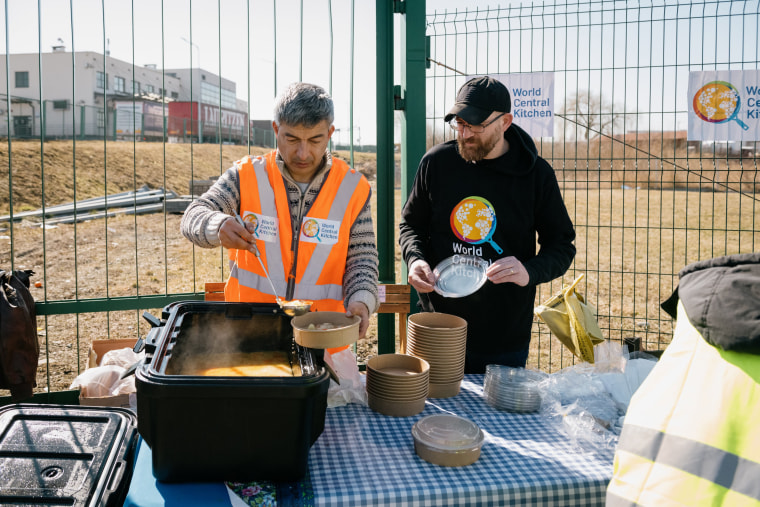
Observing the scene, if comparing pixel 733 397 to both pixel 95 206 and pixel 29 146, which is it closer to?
pixel 95 206

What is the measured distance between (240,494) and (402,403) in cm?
61

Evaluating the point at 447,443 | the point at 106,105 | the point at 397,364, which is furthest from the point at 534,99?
the point at 106,105

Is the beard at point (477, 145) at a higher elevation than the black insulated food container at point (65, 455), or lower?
higher

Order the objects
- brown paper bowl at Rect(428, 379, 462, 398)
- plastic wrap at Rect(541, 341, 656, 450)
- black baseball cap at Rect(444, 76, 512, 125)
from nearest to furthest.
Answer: plastic wrap at Rect(541, 341, 656, 450), brown paper bowl at Rect(428, 379, 462, 398), black baseball cap at Rect(444, 76, 512, 125)

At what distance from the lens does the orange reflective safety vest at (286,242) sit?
2.23 meters

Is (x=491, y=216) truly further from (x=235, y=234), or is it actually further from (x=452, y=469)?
(x=452, y=469)

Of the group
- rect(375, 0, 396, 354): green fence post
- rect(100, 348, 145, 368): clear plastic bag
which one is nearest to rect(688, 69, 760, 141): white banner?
rect(375, 0, 396, 354): green fence post

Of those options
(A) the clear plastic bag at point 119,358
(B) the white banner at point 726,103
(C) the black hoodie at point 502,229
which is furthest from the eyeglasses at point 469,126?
(B) the white banner at point 726,103

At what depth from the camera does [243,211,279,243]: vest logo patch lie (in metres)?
2.23

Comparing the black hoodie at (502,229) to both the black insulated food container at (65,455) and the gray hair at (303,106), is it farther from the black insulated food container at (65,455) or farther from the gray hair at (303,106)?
the black insulated food container at (65,455)

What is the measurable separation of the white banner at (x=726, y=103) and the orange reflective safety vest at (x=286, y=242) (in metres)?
3.56

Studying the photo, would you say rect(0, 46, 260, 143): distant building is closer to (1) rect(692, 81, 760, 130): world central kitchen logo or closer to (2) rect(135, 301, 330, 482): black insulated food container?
(2) rect(135, 301, 330, 482): black insulated food container

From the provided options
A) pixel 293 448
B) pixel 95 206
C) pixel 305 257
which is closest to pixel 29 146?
pixel 95 206

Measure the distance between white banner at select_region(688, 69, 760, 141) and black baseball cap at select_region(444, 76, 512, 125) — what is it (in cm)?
280
